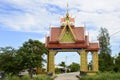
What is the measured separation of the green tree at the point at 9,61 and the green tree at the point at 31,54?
2.91ft

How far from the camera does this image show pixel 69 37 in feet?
150

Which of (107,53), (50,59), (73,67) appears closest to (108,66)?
(107,53)

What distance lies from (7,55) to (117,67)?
1994cm

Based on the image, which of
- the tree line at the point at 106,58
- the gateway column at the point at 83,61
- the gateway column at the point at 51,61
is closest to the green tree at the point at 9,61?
the gateway column at the point at 51,61

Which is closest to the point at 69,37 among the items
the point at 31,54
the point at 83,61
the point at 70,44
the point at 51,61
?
the point at 70,44

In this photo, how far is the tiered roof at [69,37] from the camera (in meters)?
44.9

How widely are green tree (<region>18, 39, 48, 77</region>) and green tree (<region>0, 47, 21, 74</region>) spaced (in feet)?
2.91

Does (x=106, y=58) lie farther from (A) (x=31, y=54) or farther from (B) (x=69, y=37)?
(A) (x=31, y=54)

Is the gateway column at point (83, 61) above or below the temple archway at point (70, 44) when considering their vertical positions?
below

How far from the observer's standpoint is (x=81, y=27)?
46.6m

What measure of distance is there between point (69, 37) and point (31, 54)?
10.7m

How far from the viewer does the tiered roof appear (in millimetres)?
44906

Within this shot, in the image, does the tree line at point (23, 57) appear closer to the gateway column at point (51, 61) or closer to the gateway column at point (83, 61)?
the gateway column at point (51, 61)

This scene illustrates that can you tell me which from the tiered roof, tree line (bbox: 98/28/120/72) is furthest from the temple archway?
tree line (bbox: 98/28/120/72)
